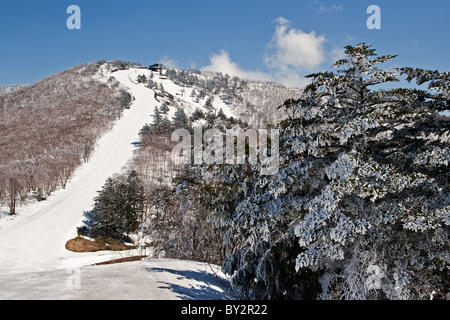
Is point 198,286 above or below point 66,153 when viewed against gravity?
below

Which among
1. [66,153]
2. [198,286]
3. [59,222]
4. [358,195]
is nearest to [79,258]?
[59,222]

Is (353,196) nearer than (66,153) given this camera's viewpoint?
Yes

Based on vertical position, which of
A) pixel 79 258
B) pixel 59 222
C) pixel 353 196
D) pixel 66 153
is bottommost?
pixel 79 258

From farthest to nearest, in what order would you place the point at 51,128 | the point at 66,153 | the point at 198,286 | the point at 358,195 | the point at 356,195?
1. the point at 51,128
2. the point at 66,153
3. the point at 198,286
4. the point at 356,195
5. the point at 358,195

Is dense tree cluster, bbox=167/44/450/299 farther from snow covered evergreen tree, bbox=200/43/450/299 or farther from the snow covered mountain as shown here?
the snow covered mountain

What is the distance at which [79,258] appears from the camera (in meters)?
25.9

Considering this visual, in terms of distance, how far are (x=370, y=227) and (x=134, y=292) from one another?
Result: 4773 mm

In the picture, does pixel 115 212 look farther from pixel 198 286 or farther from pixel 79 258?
pixel 198 286

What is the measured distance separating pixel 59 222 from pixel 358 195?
121 ft

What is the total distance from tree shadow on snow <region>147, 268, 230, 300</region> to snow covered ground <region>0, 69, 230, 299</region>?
1.3 inches

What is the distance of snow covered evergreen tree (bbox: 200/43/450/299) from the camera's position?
18.5 ft

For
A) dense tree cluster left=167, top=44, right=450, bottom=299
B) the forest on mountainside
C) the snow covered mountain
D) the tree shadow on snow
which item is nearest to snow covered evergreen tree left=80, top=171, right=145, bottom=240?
the snow covered mountain
